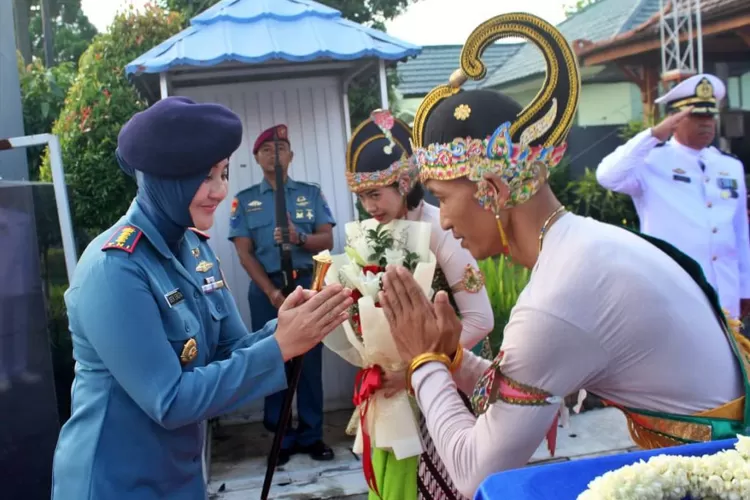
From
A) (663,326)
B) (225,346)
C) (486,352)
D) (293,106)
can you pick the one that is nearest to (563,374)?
(663,326)

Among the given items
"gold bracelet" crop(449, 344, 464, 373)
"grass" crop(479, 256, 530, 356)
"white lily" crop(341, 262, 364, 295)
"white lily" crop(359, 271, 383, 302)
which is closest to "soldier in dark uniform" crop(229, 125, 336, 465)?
"grass" crop(479, 256, 530, 356)

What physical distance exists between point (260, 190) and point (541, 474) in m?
4.36

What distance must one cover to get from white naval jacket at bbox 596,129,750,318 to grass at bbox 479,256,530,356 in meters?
0.91

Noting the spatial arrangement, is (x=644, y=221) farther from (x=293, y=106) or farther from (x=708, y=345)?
(x=708, y=345)

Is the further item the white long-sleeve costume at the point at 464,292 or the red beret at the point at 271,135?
the red beret at the point at 271,135

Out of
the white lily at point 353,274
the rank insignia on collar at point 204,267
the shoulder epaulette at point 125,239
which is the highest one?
the shoulder epaulette at point 125,239

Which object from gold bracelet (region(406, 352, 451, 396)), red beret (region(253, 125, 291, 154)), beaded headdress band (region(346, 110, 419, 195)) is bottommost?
gold bracelet (region(406, 352, 451, 396))

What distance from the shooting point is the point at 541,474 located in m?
1.05

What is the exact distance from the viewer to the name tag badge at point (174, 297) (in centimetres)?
182

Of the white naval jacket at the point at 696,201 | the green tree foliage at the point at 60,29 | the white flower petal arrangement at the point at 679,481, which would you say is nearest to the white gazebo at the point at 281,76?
the white naval jacket at the point at 696,201

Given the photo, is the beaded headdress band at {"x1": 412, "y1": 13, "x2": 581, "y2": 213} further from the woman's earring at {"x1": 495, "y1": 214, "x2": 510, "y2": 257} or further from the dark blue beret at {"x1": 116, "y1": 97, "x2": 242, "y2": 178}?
the dark blue beret at {"x1": 116, "y1": 97, "x2": 242, "y2": 178}

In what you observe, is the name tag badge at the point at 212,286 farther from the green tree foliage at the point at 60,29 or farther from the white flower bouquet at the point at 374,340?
the green tree foliage at the point at 60,29

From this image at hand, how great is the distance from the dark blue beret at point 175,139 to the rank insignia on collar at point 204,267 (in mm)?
360

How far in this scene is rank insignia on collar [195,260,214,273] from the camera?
211 cm
